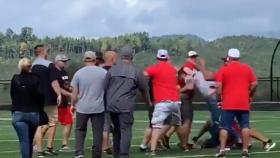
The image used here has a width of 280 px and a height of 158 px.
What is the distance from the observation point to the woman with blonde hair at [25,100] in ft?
42.3

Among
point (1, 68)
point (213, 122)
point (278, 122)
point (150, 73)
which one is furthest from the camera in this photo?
point (1, 68)

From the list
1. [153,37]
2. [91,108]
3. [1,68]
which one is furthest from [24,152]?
[153,37]

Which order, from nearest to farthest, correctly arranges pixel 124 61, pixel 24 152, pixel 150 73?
1. pixel 24 152
2. pixel 124 61
3. pixel 150 73

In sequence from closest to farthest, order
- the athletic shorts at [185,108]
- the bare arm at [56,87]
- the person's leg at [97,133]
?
the person's leg at [97,133] → the bare arm at [56,87] → the athletic shorts at [185,108]

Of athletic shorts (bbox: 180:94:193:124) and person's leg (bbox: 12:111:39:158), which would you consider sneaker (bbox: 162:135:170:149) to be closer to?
athletic shorts (bbox: 180:94:193:124)

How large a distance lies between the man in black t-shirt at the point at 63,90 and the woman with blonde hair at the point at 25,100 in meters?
2.68

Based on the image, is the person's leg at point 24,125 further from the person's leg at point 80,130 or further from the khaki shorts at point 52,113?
the khaki shorts at point 52,113

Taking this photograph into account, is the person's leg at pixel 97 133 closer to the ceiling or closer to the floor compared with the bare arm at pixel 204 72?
closer to the floor

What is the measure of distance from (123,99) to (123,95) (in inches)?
2.9

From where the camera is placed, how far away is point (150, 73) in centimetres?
1535

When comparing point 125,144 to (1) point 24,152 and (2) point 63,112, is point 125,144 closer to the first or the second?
(1) point 24,152

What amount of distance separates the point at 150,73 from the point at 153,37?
3884 cm

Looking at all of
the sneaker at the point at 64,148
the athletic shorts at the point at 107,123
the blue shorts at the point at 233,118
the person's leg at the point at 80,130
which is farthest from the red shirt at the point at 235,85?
the sneaker at the point at 64,148

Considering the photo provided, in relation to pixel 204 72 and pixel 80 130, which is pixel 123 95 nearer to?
pixel 80 130
